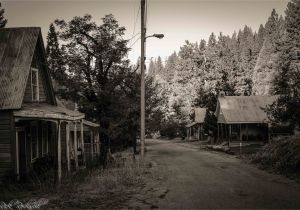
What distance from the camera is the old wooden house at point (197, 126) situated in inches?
2383

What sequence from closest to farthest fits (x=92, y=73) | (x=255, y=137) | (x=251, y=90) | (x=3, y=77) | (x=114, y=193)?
1. (x=114, y=193)
2. (x=3, y=77)
3. (x=92, y=73)
4. (x=255, y=137)
5. (x=251, y=90)

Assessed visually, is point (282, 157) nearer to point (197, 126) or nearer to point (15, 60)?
point (15, 60)

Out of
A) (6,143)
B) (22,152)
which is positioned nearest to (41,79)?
(22,152)

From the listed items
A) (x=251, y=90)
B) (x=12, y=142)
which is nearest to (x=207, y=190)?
(x=12, y=142)

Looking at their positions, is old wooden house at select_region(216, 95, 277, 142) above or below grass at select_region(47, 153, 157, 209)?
above

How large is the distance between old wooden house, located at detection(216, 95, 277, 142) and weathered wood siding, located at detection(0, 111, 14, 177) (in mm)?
28285

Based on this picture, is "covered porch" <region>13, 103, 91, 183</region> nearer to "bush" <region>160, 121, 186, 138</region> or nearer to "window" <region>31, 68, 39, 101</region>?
"window" <region>31, 68, 39, 101</region>

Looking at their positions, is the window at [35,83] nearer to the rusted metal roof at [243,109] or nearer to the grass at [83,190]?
the grass at [83,190]

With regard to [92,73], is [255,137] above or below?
below

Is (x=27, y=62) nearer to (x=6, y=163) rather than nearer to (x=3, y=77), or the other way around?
Result: (x=3, y=77)

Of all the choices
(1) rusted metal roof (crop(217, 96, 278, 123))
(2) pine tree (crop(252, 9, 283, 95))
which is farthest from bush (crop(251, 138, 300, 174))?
(2) pine tree (crop(252, 9, 283, 95))

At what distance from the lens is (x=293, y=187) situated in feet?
41.6

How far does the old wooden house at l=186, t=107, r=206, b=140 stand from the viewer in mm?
60528

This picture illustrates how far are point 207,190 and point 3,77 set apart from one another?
10.2m
